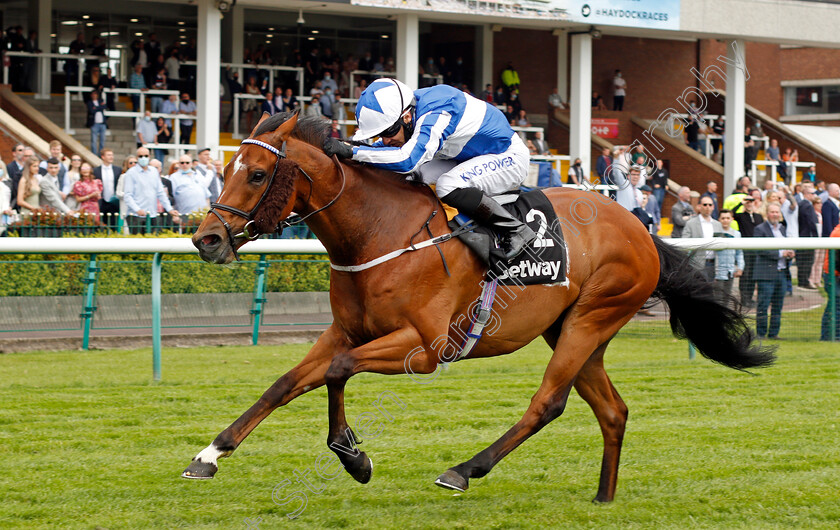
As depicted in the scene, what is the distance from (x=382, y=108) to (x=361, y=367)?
1066 millimetres

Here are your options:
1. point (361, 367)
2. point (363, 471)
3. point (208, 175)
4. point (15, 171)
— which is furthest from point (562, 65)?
point (361, 367)

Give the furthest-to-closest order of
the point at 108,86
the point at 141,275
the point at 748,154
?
the point at 748,154, the point at 108,86, the point at 141,275

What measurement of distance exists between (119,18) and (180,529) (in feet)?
63.2

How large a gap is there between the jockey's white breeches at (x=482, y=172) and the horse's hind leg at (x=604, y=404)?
94 centimetres

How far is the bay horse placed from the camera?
402 cm

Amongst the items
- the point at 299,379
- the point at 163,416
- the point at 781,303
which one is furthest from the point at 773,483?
the point at 781,303

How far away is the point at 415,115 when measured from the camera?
4.38m

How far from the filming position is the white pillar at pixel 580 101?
21.5 m

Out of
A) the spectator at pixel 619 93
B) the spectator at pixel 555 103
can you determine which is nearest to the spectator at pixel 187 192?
the spectator at pixel 555 103

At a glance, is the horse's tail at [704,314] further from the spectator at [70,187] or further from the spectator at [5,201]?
the spectator at [70,187]

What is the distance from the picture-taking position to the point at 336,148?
428cm

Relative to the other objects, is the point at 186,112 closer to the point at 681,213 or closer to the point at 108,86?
the point at 108,86

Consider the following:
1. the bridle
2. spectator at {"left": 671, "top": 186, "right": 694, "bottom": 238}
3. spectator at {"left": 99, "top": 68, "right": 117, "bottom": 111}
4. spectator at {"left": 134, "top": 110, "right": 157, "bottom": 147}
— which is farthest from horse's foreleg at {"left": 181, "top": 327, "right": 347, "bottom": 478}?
spectator at {"left": 99, "top": 68, "right": 117, "bottom": 111}

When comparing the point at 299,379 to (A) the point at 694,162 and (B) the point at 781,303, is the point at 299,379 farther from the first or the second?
(A) the point at 694,162
